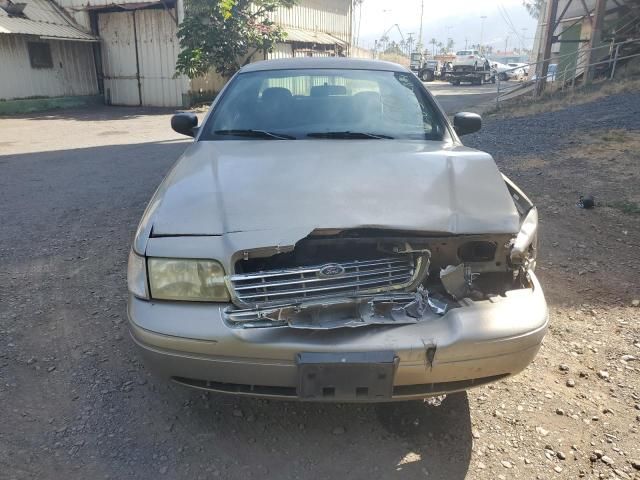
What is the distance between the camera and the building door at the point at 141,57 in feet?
53.3

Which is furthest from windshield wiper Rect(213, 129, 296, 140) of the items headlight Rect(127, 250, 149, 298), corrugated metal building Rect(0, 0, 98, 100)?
corrugated metal building Rect(0, 0, 98, 100)

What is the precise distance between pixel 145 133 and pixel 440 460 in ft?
35.9

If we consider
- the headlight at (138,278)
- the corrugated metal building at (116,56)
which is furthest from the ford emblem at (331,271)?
the corrugated metal building at (116,56)

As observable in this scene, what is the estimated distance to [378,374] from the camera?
1.83m

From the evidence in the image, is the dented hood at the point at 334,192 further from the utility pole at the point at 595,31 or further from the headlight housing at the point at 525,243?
the utility pole at the point at 595,31

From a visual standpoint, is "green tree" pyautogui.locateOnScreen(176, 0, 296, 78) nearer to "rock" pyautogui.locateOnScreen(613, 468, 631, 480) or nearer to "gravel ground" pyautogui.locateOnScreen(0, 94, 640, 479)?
"gravel ground" pyautogui.locateOnScreen(0, 94, 640, 479)

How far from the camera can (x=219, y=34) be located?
15.0m

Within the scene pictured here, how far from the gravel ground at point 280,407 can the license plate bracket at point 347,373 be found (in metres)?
0.42

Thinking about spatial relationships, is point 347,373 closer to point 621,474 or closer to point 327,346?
point 327,346

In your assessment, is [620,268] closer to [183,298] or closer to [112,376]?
[183,298]

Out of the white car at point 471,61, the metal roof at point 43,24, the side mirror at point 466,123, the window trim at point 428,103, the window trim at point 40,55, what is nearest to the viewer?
the window trim at point 428,103

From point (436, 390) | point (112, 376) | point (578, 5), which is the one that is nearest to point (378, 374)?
point (436, 390)

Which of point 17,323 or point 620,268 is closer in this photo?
point 17,323

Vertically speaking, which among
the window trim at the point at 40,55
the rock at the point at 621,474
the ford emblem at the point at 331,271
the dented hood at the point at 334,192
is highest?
the window trim at the point at 40,55
